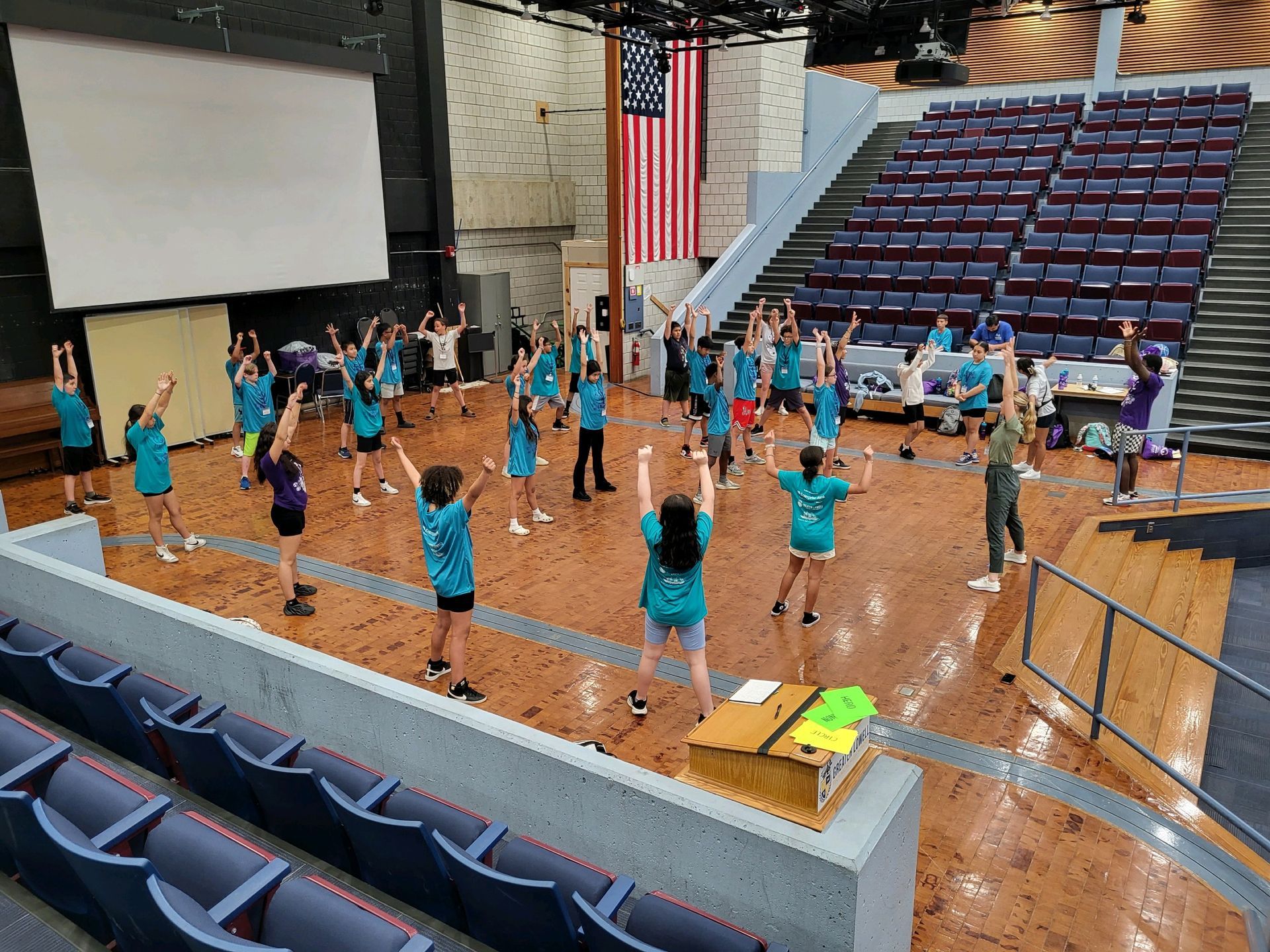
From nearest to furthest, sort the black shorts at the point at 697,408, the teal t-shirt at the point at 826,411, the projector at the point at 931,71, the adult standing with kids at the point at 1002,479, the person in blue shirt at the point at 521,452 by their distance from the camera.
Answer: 1. the adult standing with kids at the point at 1002,479
2. the person in blue shirt at the point at 521,452
3. the teal t-shirt at the point at 826,411
4. the projector at the point at 931,71
5. the black shorts at the point at 697,408

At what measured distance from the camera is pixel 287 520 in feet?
21.4

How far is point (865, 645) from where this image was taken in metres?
6.42

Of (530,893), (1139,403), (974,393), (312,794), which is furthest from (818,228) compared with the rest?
(530,893)

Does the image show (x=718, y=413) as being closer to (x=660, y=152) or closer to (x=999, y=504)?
(x=999, y=504)

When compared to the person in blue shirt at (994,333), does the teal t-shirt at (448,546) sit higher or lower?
lower

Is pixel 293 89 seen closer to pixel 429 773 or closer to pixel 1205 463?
pixel 429 773

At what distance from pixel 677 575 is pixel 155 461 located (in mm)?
5045

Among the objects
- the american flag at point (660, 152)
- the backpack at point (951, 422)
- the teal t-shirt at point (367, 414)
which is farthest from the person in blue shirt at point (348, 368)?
the backpack at point (951, 422)

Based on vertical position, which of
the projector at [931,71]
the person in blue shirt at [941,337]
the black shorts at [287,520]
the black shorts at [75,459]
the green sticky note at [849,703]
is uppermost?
the projector at [931,71]

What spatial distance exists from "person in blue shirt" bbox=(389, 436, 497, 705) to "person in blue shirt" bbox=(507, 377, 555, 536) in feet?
7.86

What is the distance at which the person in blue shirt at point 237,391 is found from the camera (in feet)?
34.4

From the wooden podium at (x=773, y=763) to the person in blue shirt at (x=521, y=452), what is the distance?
4734mm

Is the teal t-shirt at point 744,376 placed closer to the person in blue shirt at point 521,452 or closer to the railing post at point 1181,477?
the person in blue shirt at point 521,452

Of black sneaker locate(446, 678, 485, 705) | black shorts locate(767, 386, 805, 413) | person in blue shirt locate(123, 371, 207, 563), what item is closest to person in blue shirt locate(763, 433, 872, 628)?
black sneaker locate(446, 678, 485, 705)
